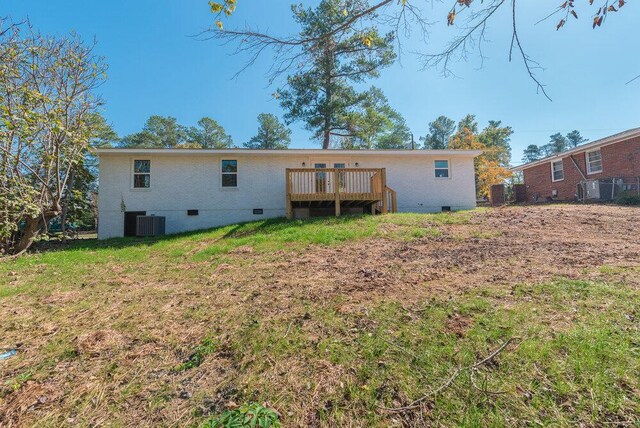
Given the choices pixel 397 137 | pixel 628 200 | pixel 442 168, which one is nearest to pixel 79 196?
pixel 442 168

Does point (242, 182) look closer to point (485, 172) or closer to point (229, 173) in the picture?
point (229, 173)

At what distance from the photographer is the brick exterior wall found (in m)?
12.6

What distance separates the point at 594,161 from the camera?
14.4m

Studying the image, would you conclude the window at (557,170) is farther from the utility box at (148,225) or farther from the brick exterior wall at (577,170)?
the utility box at (148,225)

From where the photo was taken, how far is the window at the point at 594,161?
46.2 feet

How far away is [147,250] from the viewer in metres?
7.55

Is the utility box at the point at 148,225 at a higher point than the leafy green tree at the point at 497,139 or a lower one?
lower

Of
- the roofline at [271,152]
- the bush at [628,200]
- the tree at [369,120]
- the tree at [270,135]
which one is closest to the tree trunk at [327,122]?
the tree at [369,120]

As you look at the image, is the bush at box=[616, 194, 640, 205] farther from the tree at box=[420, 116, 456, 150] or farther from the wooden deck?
the tree at box=[420, 116, 456, 150]

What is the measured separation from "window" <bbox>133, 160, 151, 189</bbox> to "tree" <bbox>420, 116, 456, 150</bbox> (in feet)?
114

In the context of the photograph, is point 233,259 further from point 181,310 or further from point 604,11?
point 604,11

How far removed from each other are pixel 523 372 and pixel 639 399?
22.1 inches

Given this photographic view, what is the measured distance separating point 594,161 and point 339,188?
13.8 m

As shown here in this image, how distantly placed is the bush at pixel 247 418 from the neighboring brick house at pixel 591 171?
1718cm
